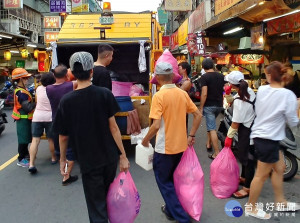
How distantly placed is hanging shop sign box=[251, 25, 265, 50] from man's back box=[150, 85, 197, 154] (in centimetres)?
620

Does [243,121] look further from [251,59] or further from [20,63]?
[20,63]

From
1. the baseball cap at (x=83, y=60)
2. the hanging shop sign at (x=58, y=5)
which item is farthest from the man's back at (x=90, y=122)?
the hanging shop sign at (x=58, y=5)

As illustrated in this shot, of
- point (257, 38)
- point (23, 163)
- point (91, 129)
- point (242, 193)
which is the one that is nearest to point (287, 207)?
point (242, 193)

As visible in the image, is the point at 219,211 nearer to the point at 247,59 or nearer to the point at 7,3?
the point at 247,59

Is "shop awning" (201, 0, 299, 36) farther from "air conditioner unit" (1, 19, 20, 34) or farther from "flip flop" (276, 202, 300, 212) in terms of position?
"air conditioner unit" (1, 19, 20, 34)

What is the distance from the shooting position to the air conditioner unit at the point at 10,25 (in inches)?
781

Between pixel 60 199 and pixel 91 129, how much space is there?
1928 mm

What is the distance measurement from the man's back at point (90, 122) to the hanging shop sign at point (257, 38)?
7.00 m

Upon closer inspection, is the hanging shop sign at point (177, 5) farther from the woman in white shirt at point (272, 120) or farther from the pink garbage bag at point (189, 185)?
the pink garbage bag at point (189, 185)

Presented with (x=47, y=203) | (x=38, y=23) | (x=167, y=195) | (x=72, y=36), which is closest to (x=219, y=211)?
(x=167, y=195)

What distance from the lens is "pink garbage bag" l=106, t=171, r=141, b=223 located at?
2.71m

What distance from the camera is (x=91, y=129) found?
253 centimetres

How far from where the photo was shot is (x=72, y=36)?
6.44 meters

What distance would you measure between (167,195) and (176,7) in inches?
551
